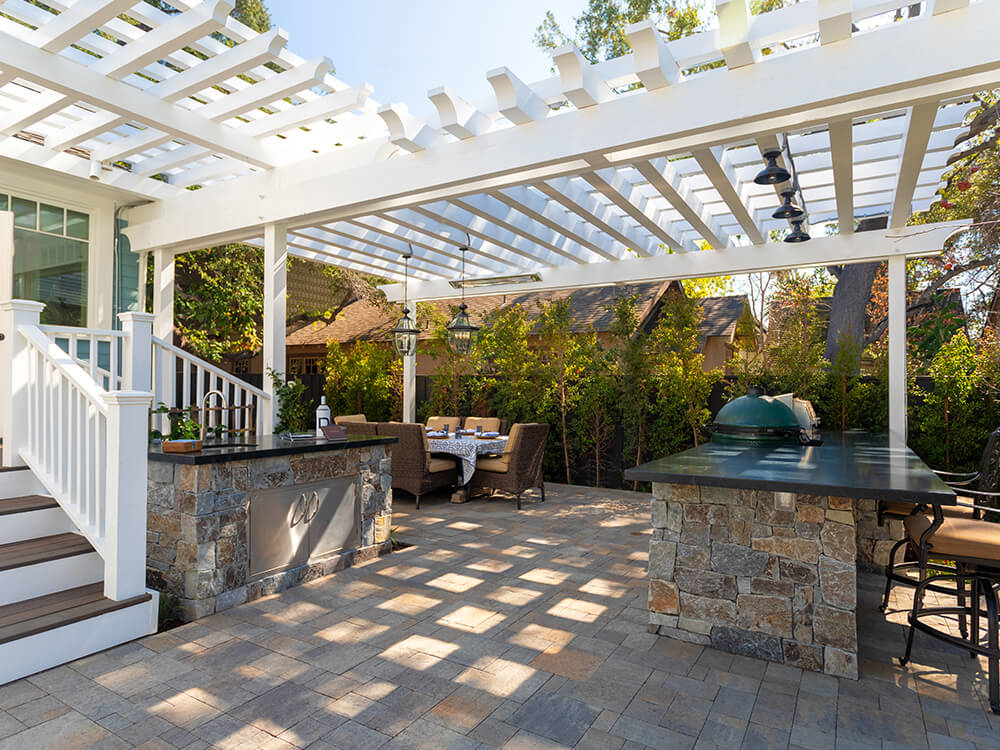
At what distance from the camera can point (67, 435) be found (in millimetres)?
3465

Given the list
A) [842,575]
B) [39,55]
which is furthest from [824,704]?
[39,55]

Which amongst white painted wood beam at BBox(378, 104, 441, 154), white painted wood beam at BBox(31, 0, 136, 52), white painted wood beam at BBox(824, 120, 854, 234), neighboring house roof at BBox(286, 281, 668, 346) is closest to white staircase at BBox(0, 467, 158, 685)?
white painted wood beam at BBox(31, 0, 136, 52)

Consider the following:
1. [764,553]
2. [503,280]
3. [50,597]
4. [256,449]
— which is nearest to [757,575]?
[764,553]

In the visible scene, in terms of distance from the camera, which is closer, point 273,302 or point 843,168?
point 843,168

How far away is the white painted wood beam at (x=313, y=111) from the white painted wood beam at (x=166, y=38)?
956 millimetres

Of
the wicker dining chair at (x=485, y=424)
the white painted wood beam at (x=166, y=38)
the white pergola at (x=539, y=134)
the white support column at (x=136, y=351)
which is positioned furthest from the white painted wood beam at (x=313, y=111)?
the wicker dining chair at (x=485, y=424)

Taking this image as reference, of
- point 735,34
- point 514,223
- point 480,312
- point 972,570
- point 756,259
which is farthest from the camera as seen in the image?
point 480,312

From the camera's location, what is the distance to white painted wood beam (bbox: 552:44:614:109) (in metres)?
3.38

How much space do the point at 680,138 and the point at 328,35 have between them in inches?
365

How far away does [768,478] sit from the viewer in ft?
8.88

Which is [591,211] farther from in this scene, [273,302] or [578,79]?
[273,302]

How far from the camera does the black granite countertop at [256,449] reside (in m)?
3.43

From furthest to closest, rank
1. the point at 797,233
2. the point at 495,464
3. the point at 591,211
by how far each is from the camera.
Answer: the point at 495,464 → the point at 591,211 → the point at 797,233

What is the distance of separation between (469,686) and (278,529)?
1.78 metres
